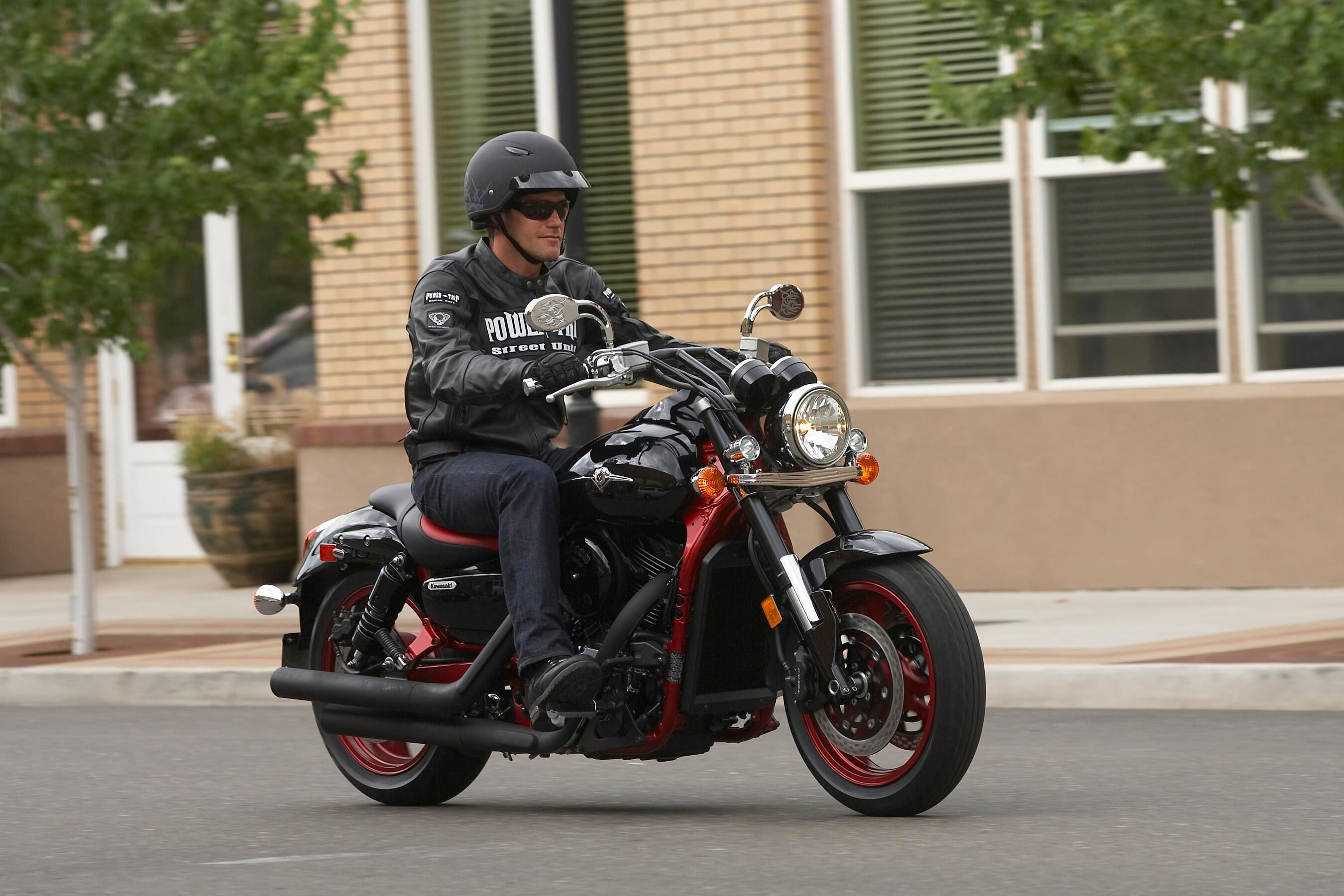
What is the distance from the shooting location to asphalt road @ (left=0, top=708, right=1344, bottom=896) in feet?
17.7

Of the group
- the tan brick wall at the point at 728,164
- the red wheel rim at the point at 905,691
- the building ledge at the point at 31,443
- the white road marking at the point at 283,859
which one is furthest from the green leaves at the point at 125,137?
the red wheel rim at the point at 905,691

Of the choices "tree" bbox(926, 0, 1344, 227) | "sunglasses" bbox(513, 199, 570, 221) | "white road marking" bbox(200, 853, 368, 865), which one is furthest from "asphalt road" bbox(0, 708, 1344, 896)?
"tree" bbox(926, 0, 1344, 227)

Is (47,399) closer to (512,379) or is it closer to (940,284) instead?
(940,284)

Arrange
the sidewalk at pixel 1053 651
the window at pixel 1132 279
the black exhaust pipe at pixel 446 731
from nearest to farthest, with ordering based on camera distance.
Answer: the black exhaust pipe at pixel 446 731 < the sidewalk at pixel 1053 651 < the window at pixel 1132 279

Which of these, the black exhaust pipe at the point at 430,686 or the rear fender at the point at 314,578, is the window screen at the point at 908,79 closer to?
the rear fender at the point at 314,578

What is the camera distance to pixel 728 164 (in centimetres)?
1332

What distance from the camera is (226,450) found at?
572 inches

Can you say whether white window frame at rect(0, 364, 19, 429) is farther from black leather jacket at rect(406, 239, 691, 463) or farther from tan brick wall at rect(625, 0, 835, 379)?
black leather jacket at rect(406, 239, 691, 463)

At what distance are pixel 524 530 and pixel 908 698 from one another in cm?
116

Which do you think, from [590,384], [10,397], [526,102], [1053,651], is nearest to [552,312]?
A: [590,384]

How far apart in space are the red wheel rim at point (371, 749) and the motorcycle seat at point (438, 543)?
0.37m

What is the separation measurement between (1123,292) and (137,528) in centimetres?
764

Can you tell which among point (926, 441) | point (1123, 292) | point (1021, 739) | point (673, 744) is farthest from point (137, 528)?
point (673, 744)

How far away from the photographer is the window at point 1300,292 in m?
11.9
